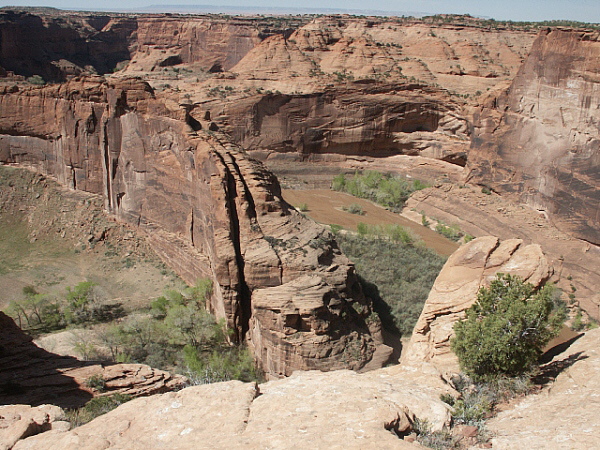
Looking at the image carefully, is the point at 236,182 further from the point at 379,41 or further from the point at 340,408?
the point at 379,41

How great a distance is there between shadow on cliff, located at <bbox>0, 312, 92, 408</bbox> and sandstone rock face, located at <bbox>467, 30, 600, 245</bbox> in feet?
80.8

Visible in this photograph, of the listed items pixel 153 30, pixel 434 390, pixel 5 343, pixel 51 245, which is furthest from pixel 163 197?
pixel 153 30

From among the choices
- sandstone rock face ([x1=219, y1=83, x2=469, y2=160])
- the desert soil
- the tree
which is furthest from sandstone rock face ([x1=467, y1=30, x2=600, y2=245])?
the desert soil

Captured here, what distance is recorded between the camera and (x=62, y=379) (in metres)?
13.5

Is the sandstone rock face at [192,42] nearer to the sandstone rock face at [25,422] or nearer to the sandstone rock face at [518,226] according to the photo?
the sandstone rock face at [518,226]

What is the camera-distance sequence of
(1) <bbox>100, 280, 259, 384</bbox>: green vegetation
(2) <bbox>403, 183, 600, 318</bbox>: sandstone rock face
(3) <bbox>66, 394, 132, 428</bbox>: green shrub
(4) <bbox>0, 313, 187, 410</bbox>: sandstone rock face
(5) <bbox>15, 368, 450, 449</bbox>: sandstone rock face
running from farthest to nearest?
(2) <bbox>403, 183, 600, 318</bbox>: sandstone rock face, (1) <bbox>100, 280, 259, 384</bbox>: green vegetation, (4) <bbox>0, 313, 187, 410</bbox>: sandstone rock face, (3) <bbox>66, 394, 132, 428</bbox>: green shrub, (5) <bbox>15, 368, 450, 449</bbox>: sandstone rock face

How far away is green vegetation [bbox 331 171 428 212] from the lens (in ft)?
126

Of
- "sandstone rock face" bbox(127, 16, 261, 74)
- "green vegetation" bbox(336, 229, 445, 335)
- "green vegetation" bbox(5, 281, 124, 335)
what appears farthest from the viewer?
"sandstone rock face" bbox(127, 16, 261, 74)

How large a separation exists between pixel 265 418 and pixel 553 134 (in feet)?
90.0

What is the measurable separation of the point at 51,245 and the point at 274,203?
12.6 metres

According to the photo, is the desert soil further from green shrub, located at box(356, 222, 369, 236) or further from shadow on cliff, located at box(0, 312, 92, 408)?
green shrub, located at box(356, 222, 369, 236)

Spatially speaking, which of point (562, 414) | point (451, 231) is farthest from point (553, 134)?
point (562, 414)

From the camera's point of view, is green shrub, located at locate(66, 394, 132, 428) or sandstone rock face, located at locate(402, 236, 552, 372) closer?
green shrub, located at locate(66, 394, 132, 428)

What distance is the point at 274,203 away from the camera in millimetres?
19172
